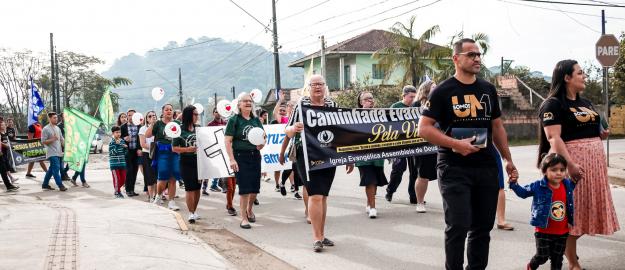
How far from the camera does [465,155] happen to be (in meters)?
4.11

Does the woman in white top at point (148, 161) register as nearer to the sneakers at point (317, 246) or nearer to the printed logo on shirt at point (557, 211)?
the sneakers at point (317, 246)

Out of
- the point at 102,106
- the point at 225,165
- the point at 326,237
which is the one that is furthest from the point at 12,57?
the point at 326,237

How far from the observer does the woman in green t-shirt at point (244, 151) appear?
7609 mm

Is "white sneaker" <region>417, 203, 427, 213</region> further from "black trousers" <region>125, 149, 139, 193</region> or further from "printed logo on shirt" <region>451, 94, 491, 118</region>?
"black trousers" <region>125, 149, 139, 193</region>

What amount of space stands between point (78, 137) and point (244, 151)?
24.4 ft

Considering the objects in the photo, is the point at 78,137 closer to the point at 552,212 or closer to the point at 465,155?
the point at 465,155

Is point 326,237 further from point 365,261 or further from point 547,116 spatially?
point 547,116

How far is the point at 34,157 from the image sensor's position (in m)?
15.4

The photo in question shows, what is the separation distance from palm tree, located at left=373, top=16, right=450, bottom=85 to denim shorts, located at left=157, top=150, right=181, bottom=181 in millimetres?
21732

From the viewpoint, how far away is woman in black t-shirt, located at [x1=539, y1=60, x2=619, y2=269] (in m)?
4.86

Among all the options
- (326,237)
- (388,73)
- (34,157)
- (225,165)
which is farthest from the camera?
(388,73)

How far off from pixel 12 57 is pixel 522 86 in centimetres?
4363

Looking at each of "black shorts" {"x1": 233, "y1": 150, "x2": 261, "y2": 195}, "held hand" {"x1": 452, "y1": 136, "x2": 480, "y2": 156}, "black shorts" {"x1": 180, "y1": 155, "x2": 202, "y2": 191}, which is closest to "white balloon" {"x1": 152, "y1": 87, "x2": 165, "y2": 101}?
"black shorts" {"x1": 180, "y1": 155, "x2": 202, "y2": 191}

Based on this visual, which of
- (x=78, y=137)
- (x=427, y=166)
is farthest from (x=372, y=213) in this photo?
(x=78, y=137)
